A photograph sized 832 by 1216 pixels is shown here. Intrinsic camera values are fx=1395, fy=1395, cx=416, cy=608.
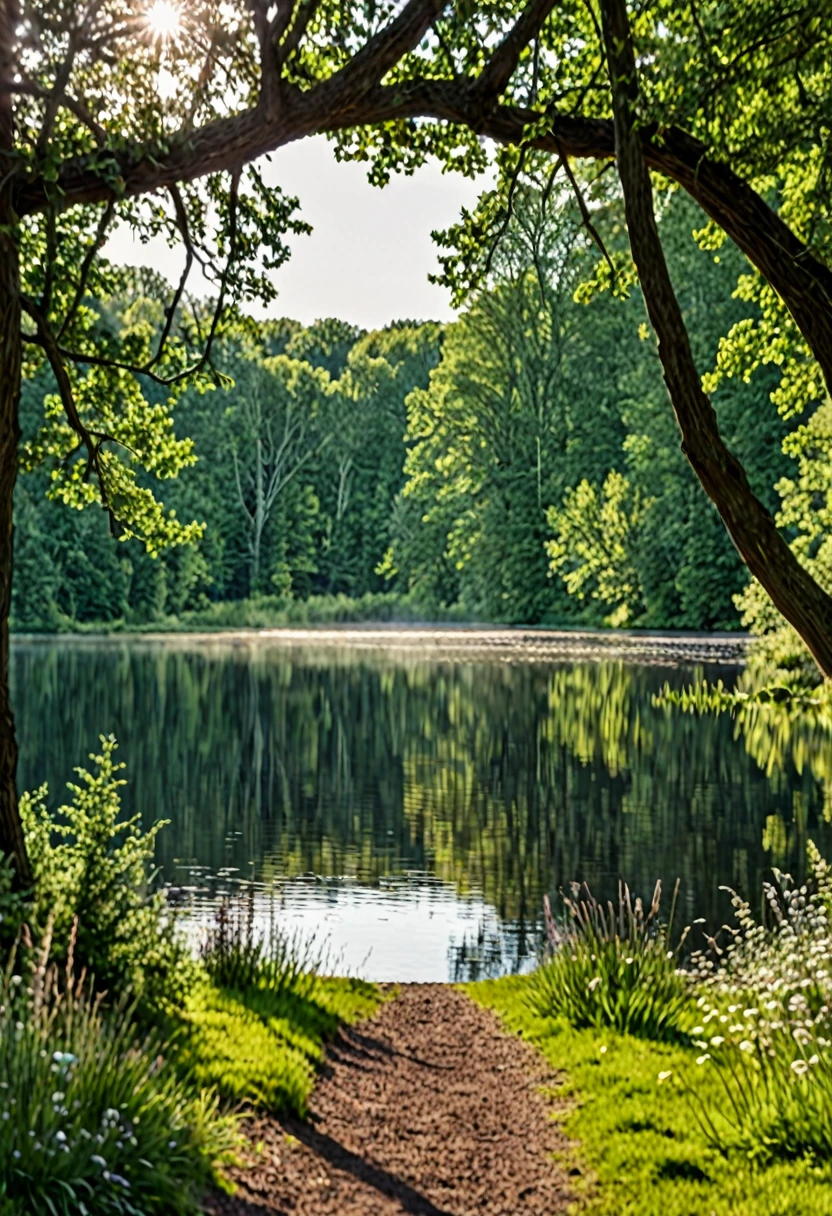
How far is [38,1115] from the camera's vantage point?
15.0 feet

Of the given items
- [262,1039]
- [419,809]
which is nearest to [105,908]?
[262,1039]

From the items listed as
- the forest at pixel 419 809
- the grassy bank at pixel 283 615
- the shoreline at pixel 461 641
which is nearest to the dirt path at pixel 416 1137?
the forest at pixel 419 809

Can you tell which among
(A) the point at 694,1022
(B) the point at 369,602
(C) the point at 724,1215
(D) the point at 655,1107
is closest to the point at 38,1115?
(C) the point at 724,1215

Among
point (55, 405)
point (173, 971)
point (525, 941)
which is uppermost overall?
point (55, 405)

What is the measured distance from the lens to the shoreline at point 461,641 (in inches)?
1676

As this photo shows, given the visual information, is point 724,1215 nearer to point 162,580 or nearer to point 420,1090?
point 420,1090

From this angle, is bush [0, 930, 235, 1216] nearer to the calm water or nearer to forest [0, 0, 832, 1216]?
forest [0, 0, 832, 1216]

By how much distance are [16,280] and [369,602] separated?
213 feet

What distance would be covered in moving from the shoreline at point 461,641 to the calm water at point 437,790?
544 cm

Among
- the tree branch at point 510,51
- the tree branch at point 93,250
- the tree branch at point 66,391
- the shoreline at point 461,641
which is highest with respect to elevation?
the tree branch at point 510,51

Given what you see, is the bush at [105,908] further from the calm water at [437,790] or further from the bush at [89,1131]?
the calm water at [437,790]

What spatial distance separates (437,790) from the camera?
20.6 meters

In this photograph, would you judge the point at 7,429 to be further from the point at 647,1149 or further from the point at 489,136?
the point at 647,1149

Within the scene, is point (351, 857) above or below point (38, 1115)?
below
